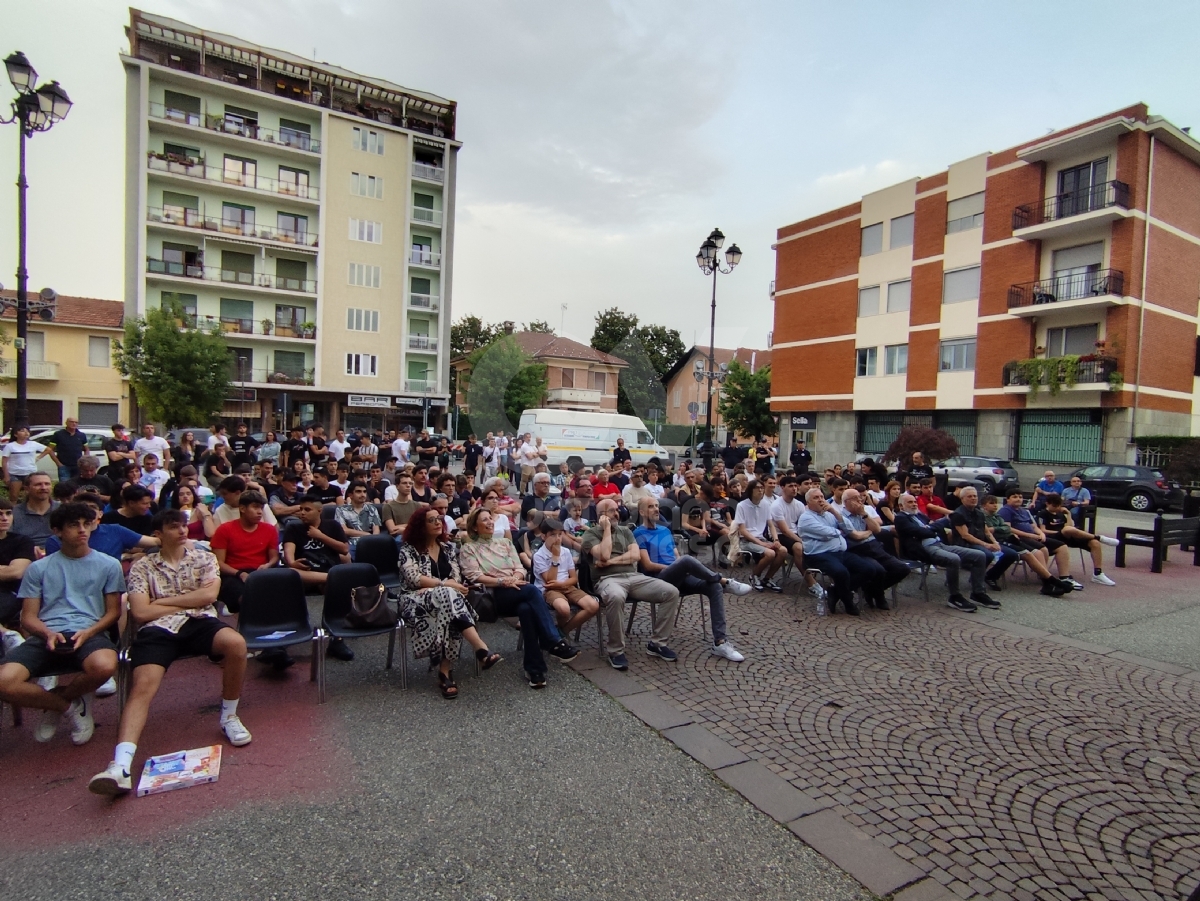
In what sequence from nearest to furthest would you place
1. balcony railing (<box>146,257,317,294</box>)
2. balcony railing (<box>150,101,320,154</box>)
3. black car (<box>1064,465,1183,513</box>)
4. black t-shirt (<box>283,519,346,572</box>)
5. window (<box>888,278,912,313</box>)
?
1. black t-shirt (<box>283,519,346,572</box>)
2. black car (<box>1064,465,1183,513</box>)
3. window (<box>888,278,912,313</box>)
4. balcony railing (<box>150,101,320,154</box>)
5. balcony railing (<box>146,257,317,294</box>)

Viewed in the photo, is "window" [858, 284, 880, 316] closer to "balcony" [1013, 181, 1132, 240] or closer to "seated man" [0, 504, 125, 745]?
"balcony" [1013, 181, 1132, 240]

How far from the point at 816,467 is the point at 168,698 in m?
32.7

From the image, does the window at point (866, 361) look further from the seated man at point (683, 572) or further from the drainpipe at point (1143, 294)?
the seated man at point (683, 572)

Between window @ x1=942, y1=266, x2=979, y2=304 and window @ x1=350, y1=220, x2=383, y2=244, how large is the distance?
3100 centimetres

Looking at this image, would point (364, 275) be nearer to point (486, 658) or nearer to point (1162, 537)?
point (486, 658)

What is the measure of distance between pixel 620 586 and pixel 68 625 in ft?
12.6

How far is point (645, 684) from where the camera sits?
5.04 m

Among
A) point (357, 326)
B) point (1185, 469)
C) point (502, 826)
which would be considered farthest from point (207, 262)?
point (1185, 469)

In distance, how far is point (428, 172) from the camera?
4019 cm

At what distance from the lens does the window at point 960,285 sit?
27.9 m

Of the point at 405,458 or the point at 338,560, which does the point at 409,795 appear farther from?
the point at 405,458

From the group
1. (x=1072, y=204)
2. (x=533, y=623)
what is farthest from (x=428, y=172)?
(x=533, y=623)

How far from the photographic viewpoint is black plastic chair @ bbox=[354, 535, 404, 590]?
6070 mm

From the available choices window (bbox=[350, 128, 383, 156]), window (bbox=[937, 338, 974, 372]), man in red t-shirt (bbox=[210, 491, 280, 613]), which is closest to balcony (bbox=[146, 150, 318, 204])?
window (bbox=[350, 128, 383, 156])
